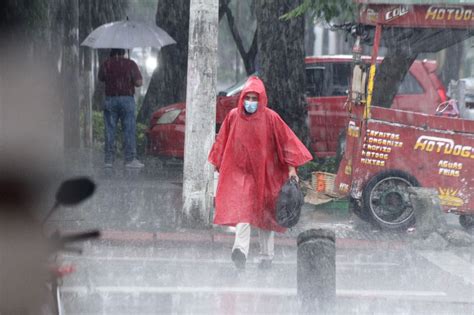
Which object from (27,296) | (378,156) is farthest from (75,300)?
(378,156)

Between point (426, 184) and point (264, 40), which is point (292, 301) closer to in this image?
point (426, 184)

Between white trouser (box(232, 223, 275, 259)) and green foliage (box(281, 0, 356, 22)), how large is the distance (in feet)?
15.2

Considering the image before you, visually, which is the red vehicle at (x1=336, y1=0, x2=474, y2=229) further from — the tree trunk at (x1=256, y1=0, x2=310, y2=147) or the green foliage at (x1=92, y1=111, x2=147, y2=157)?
the green foliage at (x1=92, y1=111, x2=147, y2=157)

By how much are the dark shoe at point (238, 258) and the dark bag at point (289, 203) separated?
1.47 feet

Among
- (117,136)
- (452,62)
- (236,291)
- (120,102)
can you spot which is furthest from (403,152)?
(452,62)

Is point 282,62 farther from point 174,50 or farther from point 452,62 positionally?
point 452,62

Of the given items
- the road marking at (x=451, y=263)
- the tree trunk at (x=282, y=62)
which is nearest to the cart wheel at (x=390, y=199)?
the road marking at (x=451, y=263)

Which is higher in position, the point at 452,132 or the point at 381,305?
the point at 452,132

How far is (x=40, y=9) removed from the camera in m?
14.7

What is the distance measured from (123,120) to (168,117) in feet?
2.35

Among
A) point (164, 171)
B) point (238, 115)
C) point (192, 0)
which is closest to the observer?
point (238, 115)

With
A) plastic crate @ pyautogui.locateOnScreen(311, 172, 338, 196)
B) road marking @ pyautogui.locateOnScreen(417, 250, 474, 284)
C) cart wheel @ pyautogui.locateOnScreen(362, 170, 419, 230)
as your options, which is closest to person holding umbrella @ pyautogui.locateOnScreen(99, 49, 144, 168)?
plastic crate @ pyautogui.locateOnScreen(311, 172, 338, 196)

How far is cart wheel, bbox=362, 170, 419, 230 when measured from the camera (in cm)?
1150

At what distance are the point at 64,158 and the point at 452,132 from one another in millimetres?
7403
